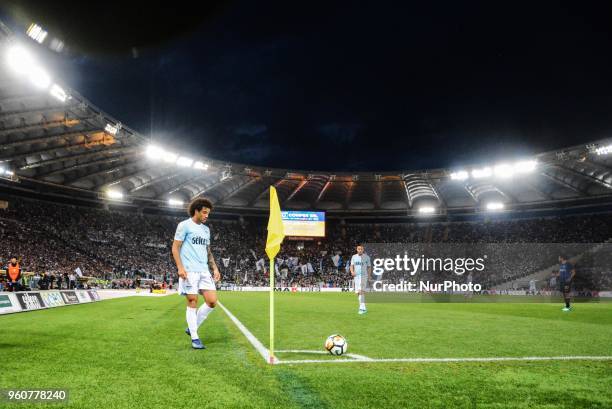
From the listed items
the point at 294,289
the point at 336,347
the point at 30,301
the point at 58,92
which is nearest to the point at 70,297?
the point at 30,301

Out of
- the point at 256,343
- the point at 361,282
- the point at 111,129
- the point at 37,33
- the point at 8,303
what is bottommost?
the point at 8,303

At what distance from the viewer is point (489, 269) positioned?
48.4 m

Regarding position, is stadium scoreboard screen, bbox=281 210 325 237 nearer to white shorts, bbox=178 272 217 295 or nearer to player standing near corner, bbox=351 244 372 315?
player standing near corner, bbox=351 244 372 315

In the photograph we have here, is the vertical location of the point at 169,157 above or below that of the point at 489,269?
above

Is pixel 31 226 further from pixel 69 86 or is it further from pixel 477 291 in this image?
pixel 477 291

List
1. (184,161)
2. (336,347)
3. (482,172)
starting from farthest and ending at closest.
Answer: (482,172), (184,161), (336,347)

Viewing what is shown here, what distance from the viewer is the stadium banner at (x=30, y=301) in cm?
1518

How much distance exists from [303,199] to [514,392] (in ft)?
193

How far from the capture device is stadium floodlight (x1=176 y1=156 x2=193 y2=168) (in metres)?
45.0

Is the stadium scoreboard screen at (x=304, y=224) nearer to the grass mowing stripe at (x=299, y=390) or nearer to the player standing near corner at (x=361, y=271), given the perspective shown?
the player standing near corner at (x=361, y=271)

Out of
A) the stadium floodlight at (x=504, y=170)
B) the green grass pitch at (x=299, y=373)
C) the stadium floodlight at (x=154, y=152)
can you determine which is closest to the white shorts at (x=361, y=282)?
the green grass pitch at (x=299, y=373)

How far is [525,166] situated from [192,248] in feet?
145

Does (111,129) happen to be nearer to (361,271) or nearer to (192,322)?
(361,271)

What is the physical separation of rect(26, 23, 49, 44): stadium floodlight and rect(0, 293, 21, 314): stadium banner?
1861cm
